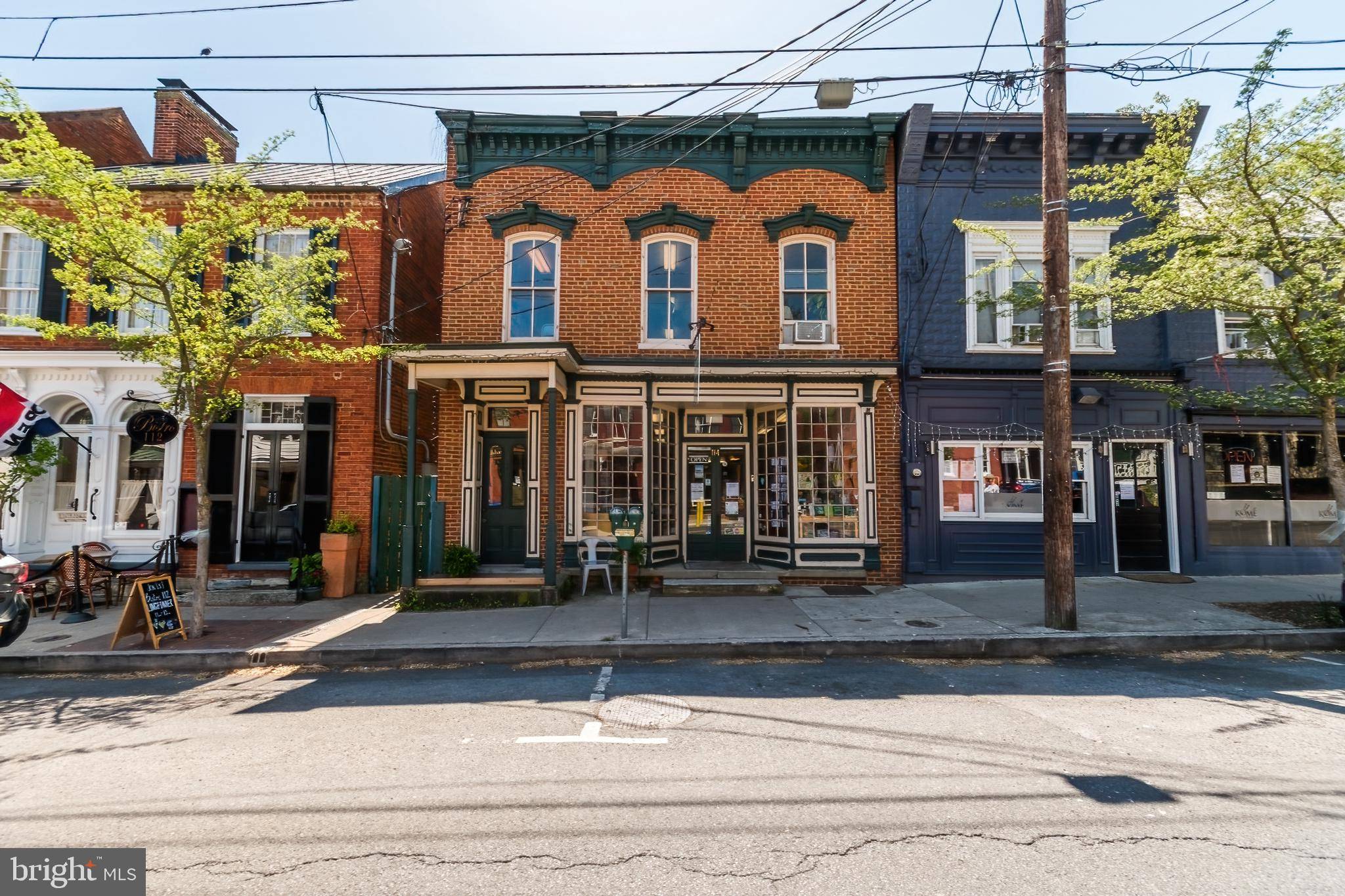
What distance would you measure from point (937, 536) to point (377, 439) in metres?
9.94

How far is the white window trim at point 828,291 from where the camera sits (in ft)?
36.7

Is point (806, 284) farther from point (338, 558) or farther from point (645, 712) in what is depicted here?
point (338, 558)

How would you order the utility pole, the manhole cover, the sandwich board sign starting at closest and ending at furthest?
the manhole cover → the sandwich board sign → the utility pole

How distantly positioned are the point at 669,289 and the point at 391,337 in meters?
5.08

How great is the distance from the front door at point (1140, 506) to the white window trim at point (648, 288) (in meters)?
7.82

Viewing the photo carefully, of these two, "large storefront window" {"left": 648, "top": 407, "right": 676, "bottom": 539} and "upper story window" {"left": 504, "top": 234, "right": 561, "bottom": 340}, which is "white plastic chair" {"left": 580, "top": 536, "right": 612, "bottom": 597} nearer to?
"large storefront window" {"left": 648, "top": 407, "right": 676, "bottom": 539}

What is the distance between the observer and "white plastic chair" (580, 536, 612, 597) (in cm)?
995

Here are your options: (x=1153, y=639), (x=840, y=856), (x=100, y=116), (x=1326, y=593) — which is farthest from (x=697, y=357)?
(x=100, y=116)

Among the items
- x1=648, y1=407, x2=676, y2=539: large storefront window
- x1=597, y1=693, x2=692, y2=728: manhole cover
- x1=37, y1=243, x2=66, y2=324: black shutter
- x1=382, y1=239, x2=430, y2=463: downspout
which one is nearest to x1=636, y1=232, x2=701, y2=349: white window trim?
x1=648, y1=407, x2=676, y2=539: large storefront window

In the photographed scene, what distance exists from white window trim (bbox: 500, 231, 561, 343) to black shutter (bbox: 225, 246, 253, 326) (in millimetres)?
3798

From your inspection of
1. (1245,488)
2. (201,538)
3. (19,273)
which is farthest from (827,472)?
(19,273)

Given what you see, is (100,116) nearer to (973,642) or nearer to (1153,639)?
(973,642)

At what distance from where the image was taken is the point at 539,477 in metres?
11.0

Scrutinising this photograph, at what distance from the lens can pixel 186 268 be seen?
745cm
